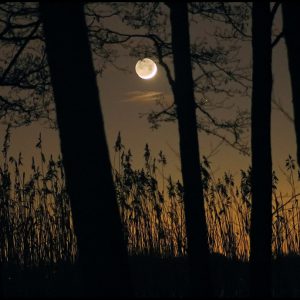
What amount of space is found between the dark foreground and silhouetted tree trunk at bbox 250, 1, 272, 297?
1.35m

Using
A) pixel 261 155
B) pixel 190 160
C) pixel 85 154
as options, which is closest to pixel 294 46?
pixel 261 155

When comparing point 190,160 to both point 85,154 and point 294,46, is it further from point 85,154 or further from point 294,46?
point 85,154

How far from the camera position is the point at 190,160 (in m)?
7.03

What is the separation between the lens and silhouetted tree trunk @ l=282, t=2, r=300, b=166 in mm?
6324

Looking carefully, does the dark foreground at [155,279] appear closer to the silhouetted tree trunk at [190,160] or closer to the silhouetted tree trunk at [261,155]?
the silhouetted tree trunk at [190,160]

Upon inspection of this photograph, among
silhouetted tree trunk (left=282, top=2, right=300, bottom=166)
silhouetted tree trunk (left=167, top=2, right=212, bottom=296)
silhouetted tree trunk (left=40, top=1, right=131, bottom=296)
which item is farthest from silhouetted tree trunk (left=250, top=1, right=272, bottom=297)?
silhouetted tree trunk (left=40, top=1, right=131, bottom=296)

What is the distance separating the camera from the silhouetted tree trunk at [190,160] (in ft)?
22.1

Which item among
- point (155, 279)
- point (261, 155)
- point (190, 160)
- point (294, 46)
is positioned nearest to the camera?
point (261, 155)

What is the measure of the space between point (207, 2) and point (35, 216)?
4.10 metres

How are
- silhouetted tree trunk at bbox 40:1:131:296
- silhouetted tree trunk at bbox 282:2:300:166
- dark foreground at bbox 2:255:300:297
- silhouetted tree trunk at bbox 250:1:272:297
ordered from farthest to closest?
1. dark foreground at bbox 2:255:300:297
2. silhouetted tree trunk at bbox 282:2:300:166
3. silhouetted tree trunk at bbox 250:1:272:297
4. silhouetted tree trunk at bbox 40:1:131:296

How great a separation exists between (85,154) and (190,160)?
3.71 m

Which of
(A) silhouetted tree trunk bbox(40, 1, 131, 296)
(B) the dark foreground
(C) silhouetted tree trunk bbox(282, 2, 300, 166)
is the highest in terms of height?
(C) silhouetted tree trunk bbox(282, 2, 300, 166)

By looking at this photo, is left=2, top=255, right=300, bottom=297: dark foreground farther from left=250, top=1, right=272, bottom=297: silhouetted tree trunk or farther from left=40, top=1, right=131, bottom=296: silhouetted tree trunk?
left=40, top=1, right=131, bottom=296: silhouetted tree trunk

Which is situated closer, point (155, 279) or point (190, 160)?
point (190, 160)
